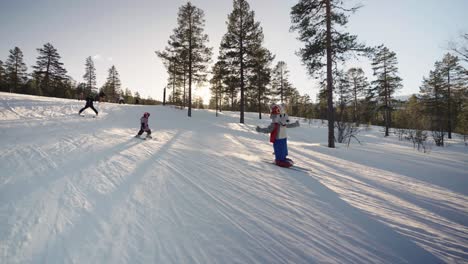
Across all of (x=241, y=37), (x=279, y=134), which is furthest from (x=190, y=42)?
(x=279, y=134)

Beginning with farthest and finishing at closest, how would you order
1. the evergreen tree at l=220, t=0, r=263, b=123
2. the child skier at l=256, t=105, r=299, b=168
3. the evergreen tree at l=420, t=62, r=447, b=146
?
the evergreen tree at l=420, t=62, r=447, b=146
the evergreen tree at l=220, t=0, r=263, b=123
the child skier at l=256, t=105, r=299, b=168

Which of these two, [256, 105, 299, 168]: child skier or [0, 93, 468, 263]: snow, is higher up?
[256, 105, 299, 168]: child skier

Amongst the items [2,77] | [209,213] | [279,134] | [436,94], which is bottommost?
[209,213]

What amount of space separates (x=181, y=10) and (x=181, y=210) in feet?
82.9

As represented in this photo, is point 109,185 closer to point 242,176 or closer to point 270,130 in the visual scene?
point 242,176

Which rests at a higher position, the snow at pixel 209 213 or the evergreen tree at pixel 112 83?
the evergreen tree at pixel 112 83

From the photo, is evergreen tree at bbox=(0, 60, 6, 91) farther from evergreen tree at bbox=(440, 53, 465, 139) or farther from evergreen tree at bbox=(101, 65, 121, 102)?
A: evergreen tree at bbox=(440, 53, 465, 139)

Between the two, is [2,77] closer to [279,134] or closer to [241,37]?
[241,37]

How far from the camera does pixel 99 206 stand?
2756 mm

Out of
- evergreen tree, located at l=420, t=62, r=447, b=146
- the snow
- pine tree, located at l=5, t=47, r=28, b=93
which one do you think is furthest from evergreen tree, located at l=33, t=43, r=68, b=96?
evergreen tree, located at l=420, t=62, r=447, b=146

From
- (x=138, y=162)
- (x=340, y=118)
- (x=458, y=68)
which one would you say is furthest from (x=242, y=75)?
(x=458, y=68)

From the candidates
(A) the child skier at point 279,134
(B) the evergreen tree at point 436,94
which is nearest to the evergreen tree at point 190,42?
(A) the child skier at point 279,134

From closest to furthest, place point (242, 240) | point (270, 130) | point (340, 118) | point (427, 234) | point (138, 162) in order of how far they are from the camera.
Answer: point (242, 240), point (427, 234), point (138, 162), point (270, 130), point (340, 118)

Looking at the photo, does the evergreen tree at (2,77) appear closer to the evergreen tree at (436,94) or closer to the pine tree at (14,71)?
the pine tree at (14,71)
